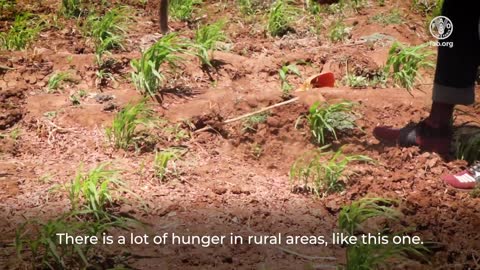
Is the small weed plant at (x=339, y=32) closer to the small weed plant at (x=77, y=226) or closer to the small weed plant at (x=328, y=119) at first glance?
the small weed plant at (x=328, y=119)

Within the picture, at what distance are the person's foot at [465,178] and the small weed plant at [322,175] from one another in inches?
14.6

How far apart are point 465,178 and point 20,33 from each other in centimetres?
282

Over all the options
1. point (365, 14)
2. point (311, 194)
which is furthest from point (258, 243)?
point (365, 14)

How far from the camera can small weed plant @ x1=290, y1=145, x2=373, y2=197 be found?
2943 mm

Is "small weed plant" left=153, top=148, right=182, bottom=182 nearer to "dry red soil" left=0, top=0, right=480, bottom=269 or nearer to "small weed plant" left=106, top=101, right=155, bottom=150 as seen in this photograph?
"dry red soil" left=0, top=0, right=480, bottom=269

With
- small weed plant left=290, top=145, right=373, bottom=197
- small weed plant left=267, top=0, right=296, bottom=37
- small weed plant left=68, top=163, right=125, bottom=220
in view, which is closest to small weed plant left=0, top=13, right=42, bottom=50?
small weed plant left=267, top=0, right=296, bottom=37

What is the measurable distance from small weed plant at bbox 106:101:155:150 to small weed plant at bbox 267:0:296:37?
1548 millimetres

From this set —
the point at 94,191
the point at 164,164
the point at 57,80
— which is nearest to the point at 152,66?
the point at 57,80

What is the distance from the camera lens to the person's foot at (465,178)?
9.66 ft

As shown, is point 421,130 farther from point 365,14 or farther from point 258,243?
point 365,14

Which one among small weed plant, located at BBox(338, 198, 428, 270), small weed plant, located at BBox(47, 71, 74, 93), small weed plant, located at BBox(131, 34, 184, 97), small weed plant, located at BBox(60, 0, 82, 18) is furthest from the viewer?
small weed plant, located at BBox(60, 0, 82, 18)

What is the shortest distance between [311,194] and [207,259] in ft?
2.33

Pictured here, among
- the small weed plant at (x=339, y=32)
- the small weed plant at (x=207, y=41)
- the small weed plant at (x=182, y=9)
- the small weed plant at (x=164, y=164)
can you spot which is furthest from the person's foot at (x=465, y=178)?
the small weed plant at (x=182, y=9)

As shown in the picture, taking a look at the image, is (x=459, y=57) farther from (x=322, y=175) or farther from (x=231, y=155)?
(x=231, y=155)
